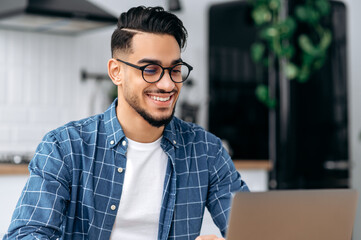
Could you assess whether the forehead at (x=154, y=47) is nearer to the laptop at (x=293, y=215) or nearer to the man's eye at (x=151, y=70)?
the man's eye at (x=151, y=70)

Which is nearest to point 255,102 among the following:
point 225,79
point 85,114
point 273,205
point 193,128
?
point 225,79

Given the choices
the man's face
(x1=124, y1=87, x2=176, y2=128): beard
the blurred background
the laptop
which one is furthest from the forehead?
the blurred background

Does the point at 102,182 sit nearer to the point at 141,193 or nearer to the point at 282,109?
the point at 141,193

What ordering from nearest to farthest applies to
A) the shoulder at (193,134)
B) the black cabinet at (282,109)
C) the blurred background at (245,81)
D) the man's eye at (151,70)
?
the man's eye at (151,70) < the shoulder at (193,134) < the blurred background at (245,81) < the black cabinet at (282,109)

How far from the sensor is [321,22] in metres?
4.02

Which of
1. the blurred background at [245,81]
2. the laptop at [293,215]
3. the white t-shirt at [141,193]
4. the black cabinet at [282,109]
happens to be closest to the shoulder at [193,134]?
the white t-shirt at [141,193]

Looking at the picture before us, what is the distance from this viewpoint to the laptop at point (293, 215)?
3.34 ft

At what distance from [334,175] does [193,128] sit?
256 centimetres

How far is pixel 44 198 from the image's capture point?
1.35 metres

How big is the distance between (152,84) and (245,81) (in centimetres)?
278

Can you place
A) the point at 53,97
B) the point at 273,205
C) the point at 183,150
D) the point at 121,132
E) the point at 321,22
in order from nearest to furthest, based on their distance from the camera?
the point at 273,205, the point at 121,132, the point at 183,150, the point at 53,97, the point at 321,22

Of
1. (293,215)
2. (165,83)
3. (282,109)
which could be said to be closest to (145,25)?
(165,83)

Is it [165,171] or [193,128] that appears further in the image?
[193,128]

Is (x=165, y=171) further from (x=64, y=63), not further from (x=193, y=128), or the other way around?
(x=64, y=63)
